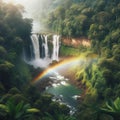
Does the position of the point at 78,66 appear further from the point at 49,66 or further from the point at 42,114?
the point at 42,114

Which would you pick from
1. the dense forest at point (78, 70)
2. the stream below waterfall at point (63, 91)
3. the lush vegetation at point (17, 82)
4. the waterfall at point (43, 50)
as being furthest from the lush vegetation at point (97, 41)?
the lush vegetation at point (17, 82)

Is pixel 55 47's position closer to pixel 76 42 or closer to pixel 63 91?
pixel 76 42

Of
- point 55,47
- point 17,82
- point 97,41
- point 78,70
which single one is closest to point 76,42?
point 55,47

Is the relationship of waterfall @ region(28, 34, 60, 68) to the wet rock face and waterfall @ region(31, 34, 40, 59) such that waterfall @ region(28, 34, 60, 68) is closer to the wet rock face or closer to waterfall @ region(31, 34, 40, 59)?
waterfall @ region(31, 34, 40, 59)

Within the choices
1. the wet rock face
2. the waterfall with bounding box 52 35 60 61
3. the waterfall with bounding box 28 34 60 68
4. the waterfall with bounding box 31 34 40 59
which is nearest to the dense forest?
the wet rock face

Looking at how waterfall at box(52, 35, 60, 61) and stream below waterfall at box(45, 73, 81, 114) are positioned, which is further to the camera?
waterfall at box(52, 35, 60, 61)
